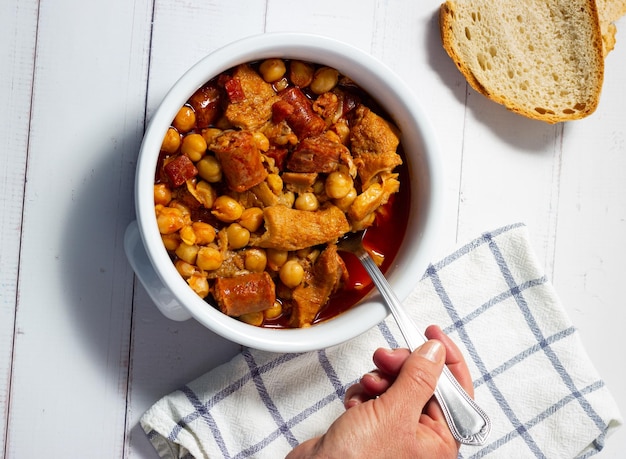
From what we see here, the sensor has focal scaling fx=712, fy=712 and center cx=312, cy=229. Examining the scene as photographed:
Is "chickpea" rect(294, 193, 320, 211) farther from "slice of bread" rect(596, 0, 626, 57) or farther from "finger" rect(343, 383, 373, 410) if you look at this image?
"slice of bread" rect(596, 0, 626, 57)

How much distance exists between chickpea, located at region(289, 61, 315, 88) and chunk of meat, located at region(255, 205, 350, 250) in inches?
14.8

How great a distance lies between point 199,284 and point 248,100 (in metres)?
0.53

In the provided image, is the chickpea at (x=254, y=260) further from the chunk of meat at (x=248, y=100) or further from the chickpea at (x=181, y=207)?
the chunk of meat at (x=248, y=100)

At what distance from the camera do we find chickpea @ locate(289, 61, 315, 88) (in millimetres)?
2059

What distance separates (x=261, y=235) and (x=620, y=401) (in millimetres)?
1558

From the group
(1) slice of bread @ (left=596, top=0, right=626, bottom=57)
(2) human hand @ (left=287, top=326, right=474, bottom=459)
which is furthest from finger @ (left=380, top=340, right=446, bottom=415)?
(1) slice of bread @ (left=596, top=0, right=626, bottom=57)

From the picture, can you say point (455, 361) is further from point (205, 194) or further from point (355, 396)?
point (205, 194)

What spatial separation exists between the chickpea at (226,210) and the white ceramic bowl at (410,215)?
0.21 metres

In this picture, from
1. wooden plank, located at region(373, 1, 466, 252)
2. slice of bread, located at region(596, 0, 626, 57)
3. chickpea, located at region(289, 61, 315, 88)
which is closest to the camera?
chickpea, located at region(289, 61, 315, 88)

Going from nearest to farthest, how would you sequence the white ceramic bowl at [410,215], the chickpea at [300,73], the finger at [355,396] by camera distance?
the white ceramic bowl at [410,215] < the chickpea at [300,73] < the finger at [355,396]

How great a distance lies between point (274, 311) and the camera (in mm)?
2092

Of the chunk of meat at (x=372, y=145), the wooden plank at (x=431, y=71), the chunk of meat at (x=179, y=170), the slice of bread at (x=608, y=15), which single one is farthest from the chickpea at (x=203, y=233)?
the slice of bread at (x=608, y=15)

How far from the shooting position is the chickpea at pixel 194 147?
1962 mm

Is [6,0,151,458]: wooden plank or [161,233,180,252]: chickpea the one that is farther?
[6,0,151,458]: wooden plank
